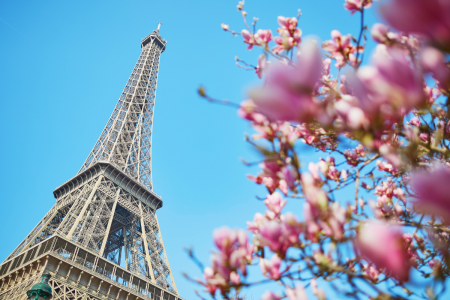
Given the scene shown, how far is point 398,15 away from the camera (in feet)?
2.36

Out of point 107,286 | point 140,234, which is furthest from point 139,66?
point 107,286

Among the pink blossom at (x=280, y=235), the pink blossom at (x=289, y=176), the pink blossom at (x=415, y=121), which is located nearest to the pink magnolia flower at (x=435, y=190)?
the pink blossom at (x=280, y=235)

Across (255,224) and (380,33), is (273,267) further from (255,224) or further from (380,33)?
(380,33)

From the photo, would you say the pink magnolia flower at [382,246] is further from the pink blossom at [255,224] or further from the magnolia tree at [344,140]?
the pink blossom at [255,224]

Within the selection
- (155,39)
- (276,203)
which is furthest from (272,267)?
(155,39)

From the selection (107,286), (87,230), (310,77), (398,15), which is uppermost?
(87,230)

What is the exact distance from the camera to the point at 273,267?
5.93 feet

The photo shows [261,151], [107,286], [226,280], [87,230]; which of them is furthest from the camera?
[87,230]

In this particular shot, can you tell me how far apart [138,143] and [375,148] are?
105ft

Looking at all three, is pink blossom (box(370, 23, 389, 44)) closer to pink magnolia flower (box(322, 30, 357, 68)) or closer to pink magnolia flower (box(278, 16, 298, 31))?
pink magnolia flower (box(322, 30, 357, 68))

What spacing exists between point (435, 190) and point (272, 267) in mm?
1296

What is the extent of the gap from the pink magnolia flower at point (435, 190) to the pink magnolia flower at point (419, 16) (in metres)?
0.37

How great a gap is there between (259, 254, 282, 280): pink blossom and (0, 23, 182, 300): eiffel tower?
53.0 feet

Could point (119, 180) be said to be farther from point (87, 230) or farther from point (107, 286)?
point (107, 286)
